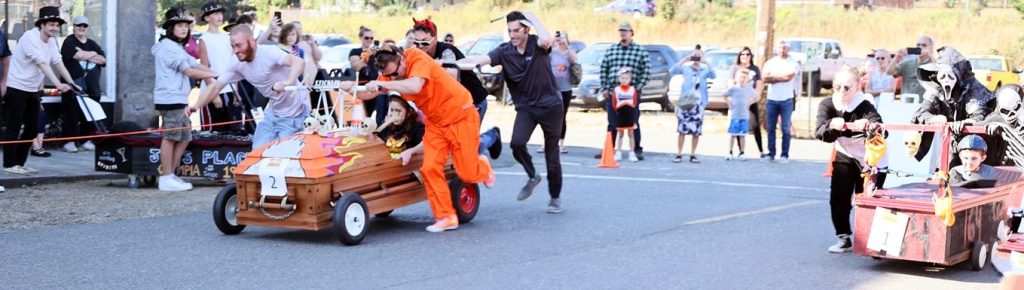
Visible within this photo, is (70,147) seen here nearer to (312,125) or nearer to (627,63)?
(627,63)

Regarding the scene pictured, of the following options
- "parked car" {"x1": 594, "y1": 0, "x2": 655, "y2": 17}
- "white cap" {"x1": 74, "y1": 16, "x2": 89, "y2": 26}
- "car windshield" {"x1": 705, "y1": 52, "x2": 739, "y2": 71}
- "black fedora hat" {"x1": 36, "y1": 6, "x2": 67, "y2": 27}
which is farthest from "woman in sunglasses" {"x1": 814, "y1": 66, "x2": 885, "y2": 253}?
"parked car" {"x1": 594, "y1": 0, "x2": 655, "y2": 17}

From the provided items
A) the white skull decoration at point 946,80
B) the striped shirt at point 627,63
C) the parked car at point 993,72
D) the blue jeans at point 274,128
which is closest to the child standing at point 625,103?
the striped shirt at point 627,63

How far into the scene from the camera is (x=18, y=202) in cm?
1145

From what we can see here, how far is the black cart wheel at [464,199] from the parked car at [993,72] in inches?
862

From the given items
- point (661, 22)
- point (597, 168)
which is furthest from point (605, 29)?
point (597, 168)

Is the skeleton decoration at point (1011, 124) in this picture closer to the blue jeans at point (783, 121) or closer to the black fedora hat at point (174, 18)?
the black fedora hat at point (174, 18)

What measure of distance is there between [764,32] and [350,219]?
14.7 meters

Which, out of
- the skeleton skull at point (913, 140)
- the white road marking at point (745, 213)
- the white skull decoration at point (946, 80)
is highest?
the white skull decoration at point (946, 80)

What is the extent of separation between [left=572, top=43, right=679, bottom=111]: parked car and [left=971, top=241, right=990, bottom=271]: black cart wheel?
17.7 meters

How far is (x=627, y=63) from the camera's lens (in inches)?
675

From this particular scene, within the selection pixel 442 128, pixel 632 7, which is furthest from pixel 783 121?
pixel 632 7

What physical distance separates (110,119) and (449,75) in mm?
7657

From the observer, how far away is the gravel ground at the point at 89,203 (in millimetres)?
10555

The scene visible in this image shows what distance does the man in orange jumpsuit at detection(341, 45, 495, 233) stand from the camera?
9805 millimetres
